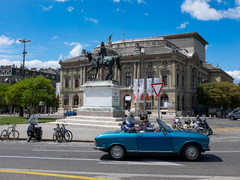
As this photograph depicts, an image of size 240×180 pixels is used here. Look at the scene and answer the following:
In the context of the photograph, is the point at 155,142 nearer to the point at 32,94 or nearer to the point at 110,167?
the point at 110,167

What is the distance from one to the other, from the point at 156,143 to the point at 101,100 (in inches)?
598

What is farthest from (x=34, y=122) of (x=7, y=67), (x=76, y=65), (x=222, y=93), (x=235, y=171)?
(x=7, y=67)

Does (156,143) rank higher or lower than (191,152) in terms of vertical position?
higher

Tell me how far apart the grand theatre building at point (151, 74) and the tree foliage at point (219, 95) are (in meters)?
3.38

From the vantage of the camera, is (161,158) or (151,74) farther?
(151,74)

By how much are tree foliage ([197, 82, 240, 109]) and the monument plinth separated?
40832 mm

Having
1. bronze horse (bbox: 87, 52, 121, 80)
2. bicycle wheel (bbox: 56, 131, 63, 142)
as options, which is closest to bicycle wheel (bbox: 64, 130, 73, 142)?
bicycle wheel (bbox: 56, 131, 63, 142)

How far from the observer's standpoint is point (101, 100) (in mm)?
23719

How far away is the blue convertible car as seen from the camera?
8.86m

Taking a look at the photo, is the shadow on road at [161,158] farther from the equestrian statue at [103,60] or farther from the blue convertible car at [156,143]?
the equestrian statue at [103,60]

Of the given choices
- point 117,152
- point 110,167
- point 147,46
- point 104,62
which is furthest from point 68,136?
point 147,46

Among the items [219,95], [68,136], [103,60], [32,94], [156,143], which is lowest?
[68,136]

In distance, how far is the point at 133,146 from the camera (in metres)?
8.98

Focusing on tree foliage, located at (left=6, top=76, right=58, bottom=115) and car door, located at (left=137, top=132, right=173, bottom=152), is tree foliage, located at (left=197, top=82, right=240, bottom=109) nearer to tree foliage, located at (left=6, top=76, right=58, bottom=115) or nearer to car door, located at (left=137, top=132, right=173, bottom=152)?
tree foliage, located at (left=6, top=76, right=58, bottom=115)
